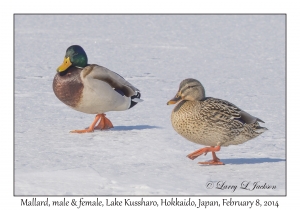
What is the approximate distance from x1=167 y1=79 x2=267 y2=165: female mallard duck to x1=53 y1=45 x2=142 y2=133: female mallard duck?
144 cm

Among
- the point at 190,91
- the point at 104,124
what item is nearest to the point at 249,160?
the point at 190,91

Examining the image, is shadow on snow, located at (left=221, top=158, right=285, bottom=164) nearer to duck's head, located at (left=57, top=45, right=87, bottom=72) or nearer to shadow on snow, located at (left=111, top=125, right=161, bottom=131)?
shadow on snow, located at (left=111, top=125, right=161, bottom=131)

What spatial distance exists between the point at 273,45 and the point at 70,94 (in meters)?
7.17

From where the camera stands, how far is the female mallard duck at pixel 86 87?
711 cm

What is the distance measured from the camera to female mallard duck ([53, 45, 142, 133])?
23.3 ft

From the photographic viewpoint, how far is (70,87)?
7.12 m

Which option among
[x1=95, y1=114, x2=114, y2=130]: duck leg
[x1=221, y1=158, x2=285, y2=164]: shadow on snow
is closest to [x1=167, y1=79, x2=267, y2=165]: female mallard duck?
[x1=221, y1=158, x2=285, y2=164]: shadow on snow

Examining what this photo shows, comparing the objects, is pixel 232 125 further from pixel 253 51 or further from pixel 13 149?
pixel 253 51

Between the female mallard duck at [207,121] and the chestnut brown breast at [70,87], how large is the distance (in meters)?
1.51

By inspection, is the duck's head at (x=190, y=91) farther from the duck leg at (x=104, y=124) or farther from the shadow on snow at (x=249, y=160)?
the duck leg at (x=104, y=124)

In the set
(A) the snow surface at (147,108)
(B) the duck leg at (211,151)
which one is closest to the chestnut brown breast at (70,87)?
(A) the snow surface at (147,108)

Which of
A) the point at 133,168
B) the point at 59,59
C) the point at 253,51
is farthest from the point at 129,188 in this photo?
the point at 253,51

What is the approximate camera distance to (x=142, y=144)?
21.4 ft

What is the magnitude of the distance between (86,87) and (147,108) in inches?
51.5
